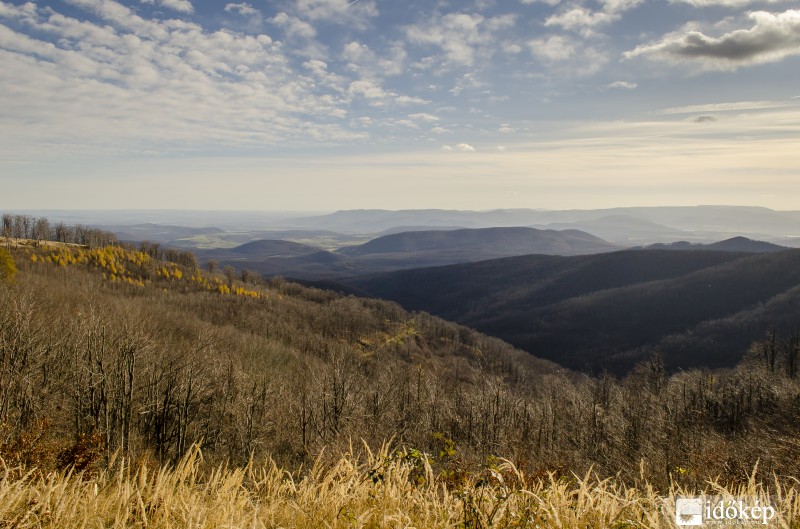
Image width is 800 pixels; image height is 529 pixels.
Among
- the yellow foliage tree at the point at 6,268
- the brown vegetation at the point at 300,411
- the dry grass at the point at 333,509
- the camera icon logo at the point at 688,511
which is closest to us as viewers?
the dry grass at the point at 333,509

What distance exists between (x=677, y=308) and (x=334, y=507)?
234 m

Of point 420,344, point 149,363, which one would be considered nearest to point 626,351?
point 420,344

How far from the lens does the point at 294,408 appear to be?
Result: 4397 centimetres

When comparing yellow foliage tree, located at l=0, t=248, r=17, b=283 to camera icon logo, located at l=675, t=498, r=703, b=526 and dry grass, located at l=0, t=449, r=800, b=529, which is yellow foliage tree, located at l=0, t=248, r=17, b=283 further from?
camera icon logo, located at l=675, t=498, r=703, b=526

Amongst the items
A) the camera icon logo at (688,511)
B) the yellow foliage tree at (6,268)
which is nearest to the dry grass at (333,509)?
the camera icon logo at (688,511)

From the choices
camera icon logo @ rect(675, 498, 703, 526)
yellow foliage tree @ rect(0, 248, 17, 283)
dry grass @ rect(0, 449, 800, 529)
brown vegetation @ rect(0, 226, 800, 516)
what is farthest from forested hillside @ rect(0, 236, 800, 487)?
camera icon logo @ rect(675, 498, 703, 526)

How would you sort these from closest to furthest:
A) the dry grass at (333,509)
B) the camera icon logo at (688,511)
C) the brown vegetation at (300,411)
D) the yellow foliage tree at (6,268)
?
1. the dry grass at (333,509)
2. the camera icon logo at (688,511)
3. the brown vegetation at (300,411)
4. the yellow foliage tree at (6,268)

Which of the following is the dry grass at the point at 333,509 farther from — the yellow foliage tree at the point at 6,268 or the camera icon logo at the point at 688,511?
the yellow foliage tree at the point at 6,268

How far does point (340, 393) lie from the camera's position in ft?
146

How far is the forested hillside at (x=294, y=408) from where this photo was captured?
18797 millimetres

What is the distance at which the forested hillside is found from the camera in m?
18.8

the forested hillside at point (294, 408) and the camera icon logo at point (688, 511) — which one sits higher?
the camera icon logo at point (688, 511)

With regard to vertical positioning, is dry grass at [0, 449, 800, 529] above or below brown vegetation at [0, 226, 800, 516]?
above

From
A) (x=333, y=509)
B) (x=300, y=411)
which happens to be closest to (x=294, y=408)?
(x=300, y=411)
